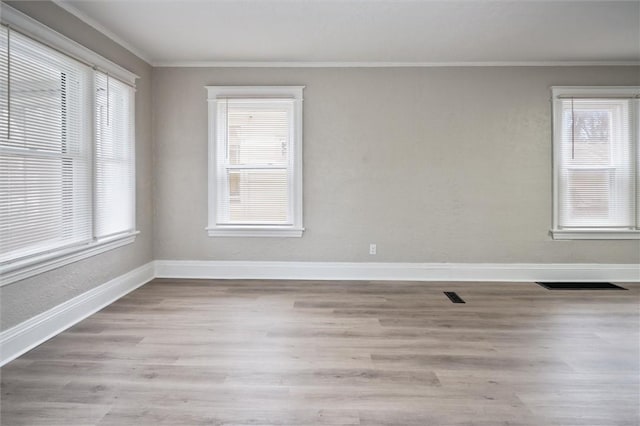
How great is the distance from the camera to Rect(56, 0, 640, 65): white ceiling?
3336 millimetres

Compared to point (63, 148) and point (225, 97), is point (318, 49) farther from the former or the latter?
point (63, 148)

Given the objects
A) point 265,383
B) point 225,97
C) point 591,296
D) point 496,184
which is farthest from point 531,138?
point 265,383

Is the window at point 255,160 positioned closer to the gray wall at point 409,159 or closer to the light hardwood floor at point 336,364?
the gray wall at point 409,159

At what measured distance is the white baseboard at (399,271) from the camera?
193 inches

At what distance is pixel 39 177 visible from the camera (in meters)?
2.96

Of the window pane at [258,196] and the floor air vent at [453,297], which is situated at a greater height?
the window pane at [258,196]

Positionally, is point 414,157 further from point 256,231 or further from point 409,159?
point 256,231

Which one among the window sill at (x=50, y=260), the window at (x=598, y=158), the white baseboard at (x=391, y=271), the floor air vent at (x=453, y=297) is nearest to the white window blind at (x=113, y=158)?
the window sill at (x=50, y=260)

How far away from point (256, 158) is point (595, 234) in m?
4.22

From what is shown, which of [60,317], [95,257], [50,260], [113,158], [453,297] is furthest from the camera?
[453,297]

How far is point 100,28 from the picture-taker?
3.75m

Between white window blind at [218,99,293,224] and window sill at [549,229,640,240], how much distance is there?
3290 millimetres

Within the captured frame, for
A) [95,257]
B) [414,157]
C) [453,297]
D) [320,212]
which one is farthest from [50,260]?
[414,157]

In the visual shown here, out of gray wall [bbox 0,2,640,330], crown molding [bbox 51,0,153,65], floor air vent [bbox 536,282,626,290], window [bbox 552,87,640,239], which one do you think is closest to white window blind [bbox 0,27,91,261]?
crown molding [bbox 51,0,153,65]
